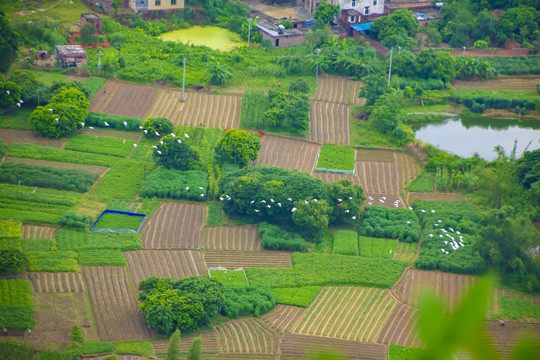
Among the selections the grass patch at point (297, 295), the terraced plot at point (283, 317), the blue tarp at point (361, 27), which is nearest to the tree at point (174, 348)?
the terraced plot at point (283, 317)

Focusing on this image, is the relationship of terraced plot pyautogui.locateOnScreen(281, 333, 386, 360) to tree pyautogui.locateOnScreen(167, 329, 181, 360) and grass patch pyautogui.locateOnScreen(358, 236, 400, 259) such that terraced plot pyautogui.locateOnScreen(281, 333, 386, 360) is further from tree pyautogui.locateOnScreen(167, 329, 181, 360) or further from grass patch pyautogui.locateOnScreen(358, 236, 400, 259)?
grass patch pyautogui.locateOnScreen(358, 236, 400, 259)

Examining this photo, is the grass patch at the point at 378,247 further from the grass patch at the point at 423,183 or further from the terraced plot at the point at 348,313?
the grass patch at the point at 423,183

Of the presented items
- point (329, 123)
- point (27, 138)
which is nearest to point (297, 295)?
point (329, 123)

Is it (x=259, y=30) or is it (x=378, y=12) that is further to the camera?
(x=378, y=12)

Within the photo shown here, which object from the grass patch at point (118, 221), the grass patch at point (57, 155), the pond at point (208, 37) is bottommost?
the grass patch at point (118, 221)

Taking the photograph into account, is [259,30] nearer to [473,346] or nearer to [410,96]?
[410,96]

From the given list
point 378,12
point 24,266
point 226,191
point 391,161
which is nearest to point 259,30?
point 378,12
